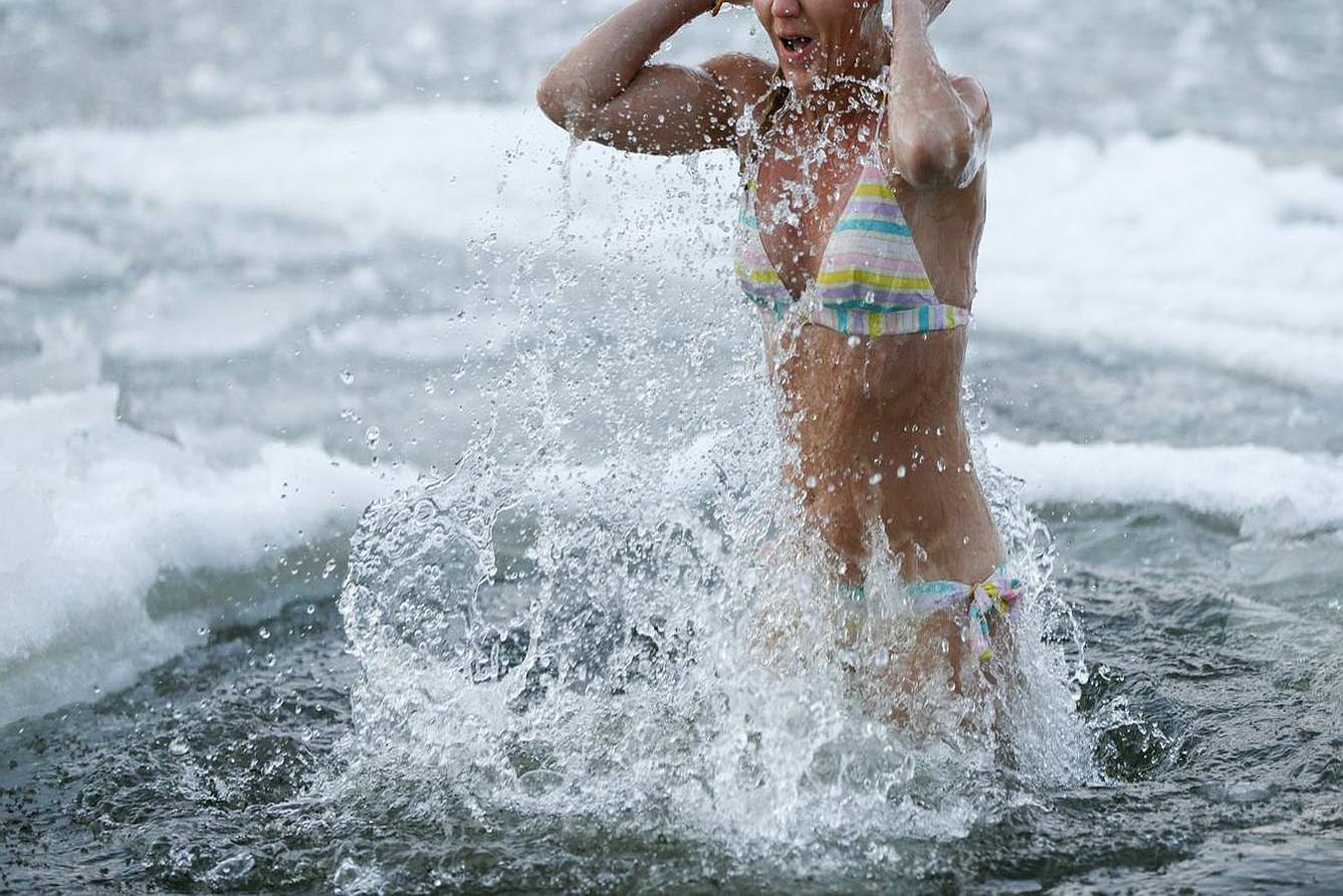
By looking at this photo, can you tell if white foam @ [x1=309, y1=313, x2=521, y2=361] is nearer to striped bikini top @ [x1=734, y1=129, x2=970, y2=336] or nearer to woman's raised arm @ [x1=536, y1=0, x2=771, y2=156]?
woman's raised arm @ [x1=536, y1=0, x2=771, y2=156]

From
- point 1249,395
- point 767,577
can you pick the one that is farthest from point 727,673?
point 1249,395

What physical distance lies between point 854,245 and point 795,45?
0.38m

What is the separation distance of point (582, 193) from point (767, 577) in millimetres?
5635

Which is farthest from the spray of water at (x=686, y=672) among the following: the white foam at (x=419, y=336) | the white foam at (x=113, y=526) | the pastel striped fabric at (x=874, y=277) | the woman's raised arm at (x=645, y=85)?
the white foam at (x=419, y=336)

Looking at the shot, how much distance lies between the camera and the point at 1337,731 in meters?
3.52

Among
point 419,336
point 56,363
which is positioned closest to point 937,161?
point 419,336

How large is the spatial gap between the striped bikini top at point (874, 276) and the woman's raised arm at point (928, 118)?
100 mm

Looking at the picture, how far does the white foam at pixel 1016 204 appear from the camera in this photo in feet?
23.9

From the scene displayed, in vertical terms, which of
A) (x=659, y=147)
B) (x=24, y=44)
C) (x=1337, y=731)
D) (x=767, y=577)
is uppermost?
(x=24, y=44)

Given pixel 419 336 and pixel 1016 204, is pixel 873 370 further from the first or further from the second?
pixel 1016 204

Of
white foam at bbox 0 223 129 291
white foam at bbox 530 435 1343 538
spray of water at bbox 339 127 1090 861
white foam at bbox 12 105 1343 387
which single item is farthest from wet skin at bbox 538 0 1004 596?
white foam at bbox 0 223 129 291

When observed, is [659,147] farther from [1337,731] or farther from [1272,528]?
[1272,528]

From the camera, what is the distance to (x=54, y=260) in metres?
8.12

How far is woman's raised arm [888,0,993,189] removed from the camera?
8.65 feet
